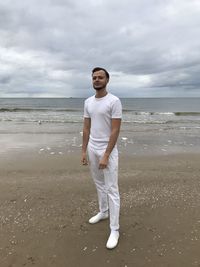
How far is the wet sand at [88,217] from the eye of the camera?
14.3 ft

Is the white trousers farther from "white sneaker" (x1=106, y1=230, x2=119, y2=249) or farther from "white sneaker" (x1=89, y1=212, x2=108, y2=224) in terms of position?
"white sneaker" (x1=89, y1=212, x2=108, y2=224)

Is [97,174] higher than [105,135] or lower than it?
lower

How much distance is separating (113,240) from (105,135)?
159cm

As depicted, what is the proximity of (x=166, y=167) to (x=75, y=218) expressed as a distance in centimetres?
472

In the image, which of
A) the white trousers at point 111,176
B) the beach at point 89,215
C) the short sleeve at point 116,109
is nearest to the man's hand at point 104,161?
the white trousers at point 111,176

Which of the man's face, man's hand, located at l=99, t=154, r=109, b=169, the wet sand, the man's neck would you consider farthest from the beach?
the man's face

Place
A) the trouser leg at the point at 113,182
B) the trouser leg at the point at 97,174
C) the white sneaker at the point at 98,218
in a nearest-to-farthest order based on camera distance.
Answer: the trouser leg at the point at 113,182
the trouser leg at the point at 97,174
the white sneaker at the point at 98,218

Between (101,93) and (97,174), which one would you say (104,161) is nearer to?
(97,174)

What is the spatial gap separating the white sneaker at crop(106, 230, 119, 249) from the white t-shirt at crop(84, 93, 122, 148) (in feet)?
4.49

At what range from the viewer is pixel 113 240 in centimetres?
463

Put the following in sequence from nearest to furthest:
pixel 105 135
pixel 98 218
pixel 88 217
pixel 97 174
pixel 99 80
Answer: pixel 99 80
pixel 105 135
pixel 97 174
pixel 98 218
pixel 88 217

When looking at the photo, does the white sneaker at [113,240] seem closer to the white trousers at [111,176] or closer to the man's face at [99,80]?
the white trousers at [111,176]

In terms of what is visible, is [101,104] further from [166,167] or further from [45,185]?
[166,167]

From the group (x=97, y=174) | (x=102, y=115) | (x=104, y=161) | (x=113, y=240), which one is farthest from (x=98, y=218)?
(x=102, y=115)
